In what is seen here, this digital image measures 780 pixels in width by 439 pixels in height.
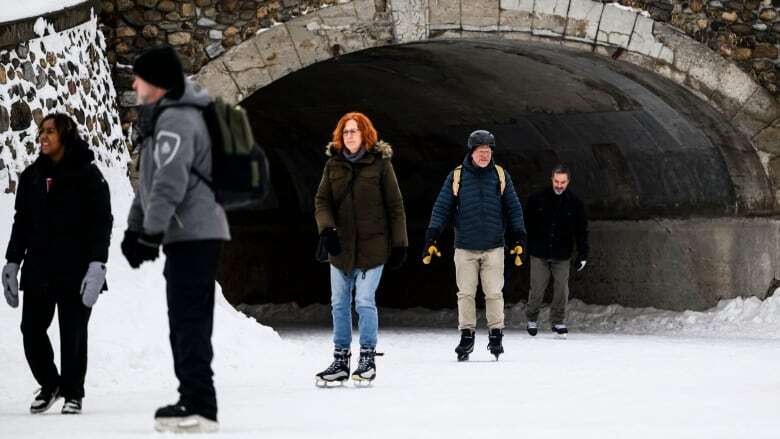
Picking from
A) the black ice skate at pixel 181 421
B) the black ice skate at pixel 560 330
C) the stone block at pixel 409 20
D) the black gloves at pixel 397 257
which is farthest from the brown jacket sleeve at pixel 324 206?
the black ice skate at pixel 560 330

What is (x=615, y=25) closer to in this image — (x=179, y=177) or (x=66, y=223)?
(x=66, y=223)

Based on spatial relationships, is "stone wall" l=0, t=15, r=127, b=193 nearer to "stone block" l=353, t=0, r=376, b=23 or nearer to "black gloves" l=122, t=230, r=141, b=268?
"stone block" l=353, t=0, r=376, b=23

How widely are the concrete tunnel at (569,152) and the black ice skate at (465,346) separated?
3991 mm

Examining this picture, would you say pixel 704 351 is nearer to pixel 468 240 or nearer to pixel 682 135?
pixel 468 240

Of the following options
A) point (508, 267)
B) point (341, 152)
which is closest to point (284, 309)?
point (508, 267)

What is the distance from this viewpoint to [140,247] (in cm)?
584

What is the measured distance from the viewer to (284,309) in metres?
19.3

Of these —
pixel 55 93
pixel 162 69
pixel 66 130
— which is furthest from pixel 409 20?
pixel 162 69

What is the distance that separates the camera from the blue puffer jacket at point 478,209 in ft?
33.5

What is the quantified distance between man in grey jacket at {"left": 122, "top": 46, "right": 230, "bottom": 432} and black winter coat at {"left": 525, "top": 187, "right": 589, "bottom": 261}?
815 centimetres

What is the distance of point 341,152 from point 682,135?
23.7ft

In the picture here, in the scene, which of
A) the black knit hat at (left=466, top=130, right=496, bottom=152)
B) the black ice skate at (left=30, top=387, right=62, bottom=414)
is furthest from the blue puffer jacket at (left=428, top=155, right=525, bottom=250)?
the black ice skate at (left=30, top=387, right=62, bottom=414)

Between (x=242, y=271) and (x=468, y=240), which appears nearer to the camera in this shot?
(x=468, y=240)

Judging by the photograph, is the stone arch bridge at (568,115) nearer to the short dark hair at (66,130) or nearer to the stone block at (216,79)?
the stone block at (216,79)
